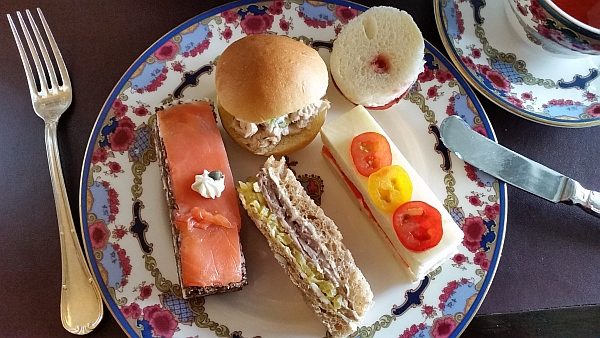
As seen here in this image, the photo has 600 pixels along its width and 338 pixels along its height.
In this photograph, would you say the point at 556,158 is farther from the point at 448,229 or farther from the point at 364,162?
the point at 364,162

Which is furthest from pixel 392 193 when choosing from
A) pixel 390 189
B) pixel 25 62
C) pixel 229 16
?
pixel 25 62

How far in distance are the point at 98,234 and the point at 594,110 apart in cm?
215

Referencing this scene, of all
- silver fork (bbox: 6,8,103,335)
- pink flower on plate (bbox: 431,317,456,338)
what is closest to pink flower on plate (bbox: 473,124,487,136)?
pink flower on plate (bbox: 431,317,456,338)

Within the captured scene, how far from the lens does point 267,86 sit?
2342 mm

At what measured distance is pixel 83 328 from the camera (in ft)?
7.57

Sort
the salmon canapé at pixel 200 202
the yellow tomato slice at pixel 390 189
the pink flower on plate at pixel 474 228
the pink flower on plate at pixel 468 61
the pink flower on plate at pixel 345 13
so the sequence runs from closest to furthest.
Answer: the salmon canapé at pixel 200 202 → the yellow tomato slice at pixel 390 189 → the pink flower on plate at pixel 474 228 → the pink flower on plate at pixel 468 61 → the pink flower on plate at pixel 345 13

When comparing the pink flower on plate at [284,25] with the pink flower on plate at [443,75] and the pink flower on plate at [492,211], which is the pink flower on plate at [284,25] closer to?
the pink flower on plate at [443,75]

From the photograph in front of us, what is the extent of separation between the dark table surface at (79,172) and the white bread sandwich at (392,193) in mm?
358

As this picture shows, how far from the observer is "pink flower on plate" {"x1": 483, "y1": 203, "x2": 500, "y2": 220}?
253cm

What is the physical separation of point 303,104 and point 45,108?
112cm

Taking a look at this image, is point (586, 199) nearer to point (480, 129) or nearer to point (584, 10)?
point (480, 129)

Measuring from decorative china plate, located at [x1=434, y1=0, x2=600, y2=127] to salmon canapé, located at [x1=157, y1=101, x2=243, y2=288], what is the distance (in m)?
1.13

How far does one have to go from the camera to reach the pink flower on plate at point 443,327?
238 centimetres

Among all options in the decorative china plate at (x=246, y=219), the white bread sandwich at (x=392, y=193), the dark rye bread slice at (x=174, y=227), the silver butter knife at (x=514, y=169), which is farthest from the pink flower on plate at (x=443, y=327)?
the dark rye bread slice at (x=174, y=227)
